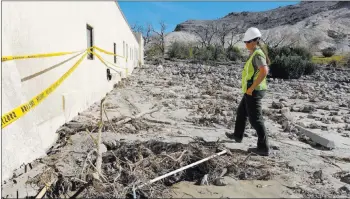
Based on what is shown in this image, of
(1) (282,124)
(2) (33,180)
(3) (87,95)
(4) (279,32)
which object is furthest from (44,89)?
(4) (279,32)

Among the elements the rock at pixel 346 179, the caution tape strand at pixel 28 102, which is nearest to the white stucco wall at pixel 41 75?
the caution tape strand at pixel 28 102

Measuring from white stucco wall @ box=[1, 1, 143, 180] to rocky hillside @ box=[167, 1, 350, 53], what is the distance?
66.0m

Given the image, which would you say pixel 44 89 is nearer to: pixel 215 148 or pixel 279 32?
pixel 215 148

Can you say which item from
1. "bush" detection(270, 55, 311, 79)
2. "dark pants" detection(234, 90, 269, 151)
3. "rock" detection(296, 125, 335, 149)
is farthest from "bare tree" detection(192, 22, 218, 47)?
"dark pants" detection(234, 90, 269, 151)

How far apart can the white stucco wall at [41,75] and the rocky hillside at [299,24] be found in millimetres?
66043

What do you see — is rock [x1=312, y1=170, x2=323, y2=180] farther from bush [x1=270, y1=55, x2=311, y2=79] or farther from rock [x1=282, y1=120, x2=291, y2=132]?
bush [x1=270, y1=55, x2=311, y2=79]

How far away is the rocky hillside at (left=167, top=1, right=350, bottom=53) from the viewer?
254 feet

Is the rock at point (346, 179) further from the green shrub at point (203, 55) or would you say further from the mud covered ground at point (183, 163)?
the green shrub at point (203, 55)

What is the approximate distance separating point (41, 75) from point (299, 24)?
343 ft

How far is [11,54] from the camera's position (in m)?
3.46

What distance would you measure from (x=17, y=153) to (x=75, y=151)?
0.91 meters

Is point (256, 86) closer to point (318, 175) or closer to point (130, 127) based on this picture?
point (318, 175)

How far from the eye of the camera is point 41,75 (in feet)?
14.2

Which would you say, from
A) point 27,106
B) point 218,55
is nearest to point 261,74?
point 27,106
